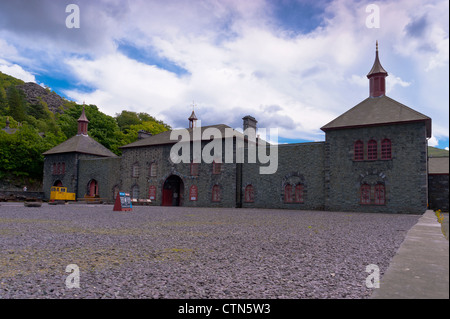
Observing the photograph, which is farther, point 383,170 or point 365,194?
point 365,194

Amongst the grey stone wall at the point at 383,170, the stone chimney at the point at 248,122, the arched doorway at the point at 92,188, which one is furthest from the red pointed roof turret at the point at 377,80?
the arched doorway at the point at 92,188

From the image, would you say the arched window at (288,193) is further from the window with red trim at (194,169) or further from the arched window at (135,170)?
the arched window at (135,170)

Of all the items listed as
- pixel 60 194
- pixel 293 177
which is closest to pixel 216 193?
pixel 293 177

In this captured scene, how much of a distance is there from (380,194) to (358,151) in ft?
10.9

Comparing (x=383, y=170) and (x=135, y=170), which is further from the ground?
(x=135, y=170)

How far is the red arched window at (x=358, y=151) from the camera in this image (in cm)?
2314

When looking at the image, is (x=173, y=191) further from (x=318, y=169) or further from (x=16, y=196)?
(x=16, y=196)

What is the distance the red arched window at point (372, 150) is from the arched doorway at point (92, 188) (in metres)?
30.1

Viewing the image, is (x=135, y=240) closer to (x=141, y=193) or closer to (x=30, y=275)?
(x=30, y=275)

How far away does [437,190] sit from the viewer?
83.1 feet

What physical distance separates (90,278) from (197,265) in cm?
158

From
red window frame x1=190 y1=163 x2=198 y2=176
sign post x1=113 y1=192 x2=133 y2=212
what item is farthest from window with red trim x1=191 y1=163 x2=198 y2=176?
sign post x1=113 y1=192 x2=133 y2=212

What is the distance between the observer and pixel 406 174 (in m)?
21.5
